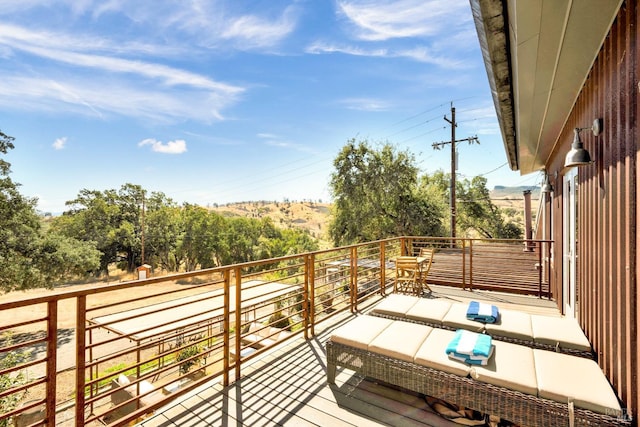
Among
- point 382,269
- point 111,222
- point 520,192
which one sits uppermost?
point 520,192

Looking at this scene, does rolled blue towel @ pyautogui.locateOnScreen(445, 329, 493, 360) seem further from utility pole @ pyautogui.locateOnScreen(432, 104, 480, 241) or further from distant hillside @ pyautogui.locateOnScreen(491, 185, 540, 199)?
utility pole @ pyautogui.locateOnScreen(432, 104, 480, 241)

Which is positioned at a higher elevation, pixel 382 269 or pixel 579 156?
pixel 579 156

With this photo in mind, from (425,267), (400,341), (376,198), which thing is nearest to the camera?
(400,341)

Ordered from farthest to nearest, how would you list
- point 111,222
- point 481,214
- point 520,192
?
point 111,222
point 481,214
point 520,192

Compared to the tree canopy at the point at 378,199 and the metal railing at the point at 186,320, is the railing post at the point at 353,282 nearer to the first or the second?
the metal railing at the point at 186,320

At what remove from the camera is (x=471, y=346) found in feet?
8.17

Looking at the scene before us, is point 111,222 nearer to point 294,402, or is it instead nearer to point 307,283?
point 307,283

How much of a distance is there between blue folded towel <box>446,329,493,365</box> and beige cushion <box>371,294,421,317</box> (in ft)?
3.35

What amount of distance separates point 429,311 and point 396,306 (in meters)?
0.41

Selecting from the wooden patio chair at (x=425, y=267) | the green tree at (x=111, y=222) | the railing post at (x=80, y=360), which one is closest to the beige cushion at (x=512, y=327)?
the wooden patio chair at (x=425, y=267)

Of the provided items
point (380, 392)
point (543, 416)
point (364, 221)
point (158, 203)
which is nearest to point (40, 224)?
point (158, 203)

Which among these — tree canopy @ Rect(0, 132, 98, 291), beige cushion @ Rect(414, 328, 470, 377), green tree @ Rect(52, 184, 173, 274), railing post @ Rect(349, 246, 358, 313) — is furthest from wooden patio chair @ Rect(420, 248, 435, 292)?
green tree @ Rect(52, 184, 173, 274)

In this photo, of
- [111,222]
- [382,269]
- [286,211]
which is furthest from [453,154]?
[286,211]

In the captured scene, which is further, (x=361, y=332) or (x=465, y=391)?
(x=361, y=332)
